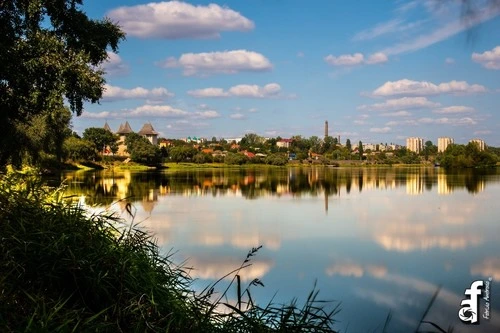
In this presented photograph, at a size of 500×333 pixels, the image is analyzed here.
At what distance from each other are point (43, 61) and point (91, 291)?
7751 millimetres

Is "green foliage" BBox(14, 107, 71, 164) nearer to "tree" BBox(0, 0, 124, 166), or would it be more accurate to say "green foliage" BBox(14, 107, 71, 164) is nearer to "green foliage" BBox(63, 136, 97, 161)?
"tree" BBox(0, 0, 124, 166)

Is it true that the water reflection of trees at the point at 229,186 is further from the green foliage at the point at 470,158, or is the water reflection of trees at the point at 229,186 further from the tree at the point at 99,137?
the green foliage at the point at 470,158

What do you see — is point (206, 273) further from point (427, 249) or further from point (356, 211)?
point (356, 211)

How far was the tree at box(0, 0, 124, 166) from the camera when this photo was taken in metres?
10.8

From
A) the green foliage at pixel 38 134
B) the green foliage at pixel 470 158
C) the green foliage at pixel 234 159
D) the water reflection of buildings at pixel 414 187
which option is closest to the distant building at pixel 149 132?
the green foliage at pixel 234 159

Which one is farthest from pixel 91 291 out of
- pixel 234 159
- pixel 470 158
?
pixel 470 158

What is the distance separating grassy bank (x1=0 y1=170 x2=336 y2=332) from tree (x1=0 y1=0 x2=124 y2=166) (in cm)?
558

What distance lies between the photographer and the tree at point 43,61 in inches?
425

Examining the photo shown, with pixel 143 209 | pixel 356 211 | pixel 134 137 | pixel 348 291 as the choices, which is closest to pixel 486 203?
pixel 356 211

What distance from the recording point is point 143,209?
19.8 m

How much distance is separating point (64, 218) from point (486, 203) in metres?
22.0

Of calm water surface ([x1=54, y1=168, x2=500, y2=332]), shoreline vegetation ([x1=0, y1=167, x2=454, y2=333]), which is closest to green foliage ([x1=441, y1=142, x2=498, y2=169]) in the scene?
calm water surface ([x1=54, y1=168, x2=500, y2=332])

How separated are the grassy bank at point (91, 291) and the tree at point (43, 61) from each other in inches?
220

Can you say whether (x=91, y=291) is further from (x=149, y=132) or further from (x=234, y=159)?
(x=149, y=132)
